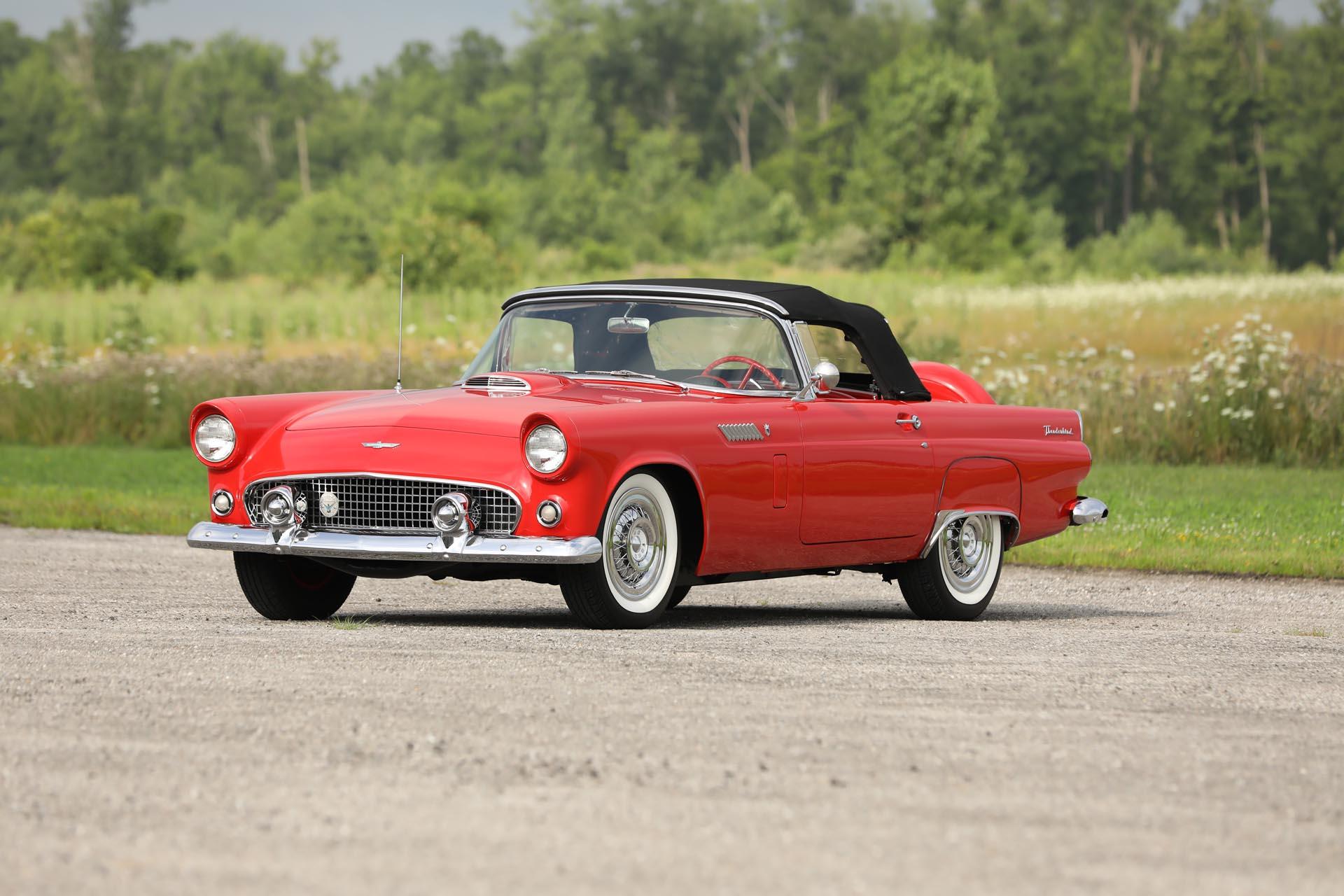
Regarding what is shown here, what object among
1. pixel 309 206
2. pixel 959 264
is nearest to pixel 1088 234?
pixel 959 264

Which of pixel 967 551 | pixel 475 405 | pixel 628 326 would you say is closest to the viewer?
pixel 475 405

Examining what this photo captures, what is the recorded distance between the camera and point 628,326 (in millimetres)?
9141

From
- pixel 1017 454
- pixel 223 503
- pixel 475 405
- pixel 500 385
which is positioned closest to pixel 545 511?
pixel 475 405

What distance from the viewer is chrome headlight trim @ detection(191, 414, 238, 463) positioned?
8594mm

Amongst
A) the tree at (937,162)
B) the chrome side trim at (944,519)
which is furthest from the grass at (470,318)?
the tree at (937,162)

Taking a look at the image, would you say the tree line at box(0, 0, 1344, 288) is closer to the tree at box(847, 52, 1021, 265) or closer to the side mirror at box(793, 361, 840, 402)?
the tree at box(847, 52, 1021, 265)

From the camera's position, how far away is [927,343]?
92.9 feet

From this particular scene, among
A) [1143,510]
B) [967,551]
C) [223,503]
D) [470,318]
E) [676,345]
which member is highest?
[676,345]

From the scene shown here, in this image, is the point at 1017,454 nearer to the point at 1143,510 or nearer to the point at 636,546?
the point at 636,546

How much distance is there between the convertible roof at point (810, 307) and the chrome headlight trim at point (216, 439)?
5.54 ft

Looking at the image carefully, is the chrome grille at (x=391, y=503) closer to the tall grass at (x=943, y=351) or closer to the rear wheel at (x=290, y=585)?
the rear wheel at (x=290, y=585)

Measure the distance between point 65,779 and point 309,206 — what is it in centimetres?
7066

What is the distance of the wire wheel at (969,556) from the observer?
32.3 feet

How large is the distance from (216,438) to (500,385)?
4.33 ft
